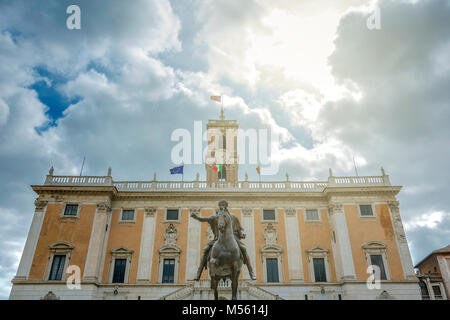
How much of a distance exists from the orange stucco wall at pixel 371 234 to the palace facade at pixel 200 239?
90 millimetres

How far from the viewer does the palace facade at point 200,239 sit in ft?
93.8

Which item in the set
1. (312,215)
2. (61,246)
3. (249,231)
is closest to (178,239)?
(249,231)

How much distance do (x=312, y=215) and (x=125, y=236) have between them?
18297mm

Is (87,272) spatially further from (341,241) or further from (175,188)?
(341,241)

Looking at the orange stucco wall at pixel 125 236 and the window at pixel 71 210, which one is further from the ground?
the window at pixel 71 210

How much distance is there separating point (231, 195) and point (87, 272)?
1469 cm

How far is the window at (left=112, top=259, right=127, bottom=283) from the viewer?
29633 millimetres

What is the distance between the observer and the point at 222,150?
44.0 meters

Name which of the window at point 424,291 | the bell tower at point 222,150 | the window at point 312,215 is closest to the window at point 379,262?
the window at point 312,215

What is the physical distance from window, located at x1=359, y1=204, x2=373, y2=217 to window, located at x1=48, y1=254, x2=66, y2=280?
28.0 metres

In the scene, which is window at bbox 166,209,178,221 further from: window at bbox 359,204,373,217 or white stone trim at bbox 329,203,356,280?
window at bbox 359,204,373,217

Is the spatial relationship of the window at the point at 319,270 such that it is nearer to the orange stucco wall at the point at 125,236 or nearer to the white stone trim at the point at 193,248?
the white stone trim at the point at 193,248

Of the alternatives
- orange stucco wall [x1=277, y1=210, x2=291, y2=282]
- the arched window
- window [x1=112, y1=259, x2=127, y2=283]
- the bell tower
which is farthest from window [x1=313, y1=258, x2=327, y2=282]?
the arched window
